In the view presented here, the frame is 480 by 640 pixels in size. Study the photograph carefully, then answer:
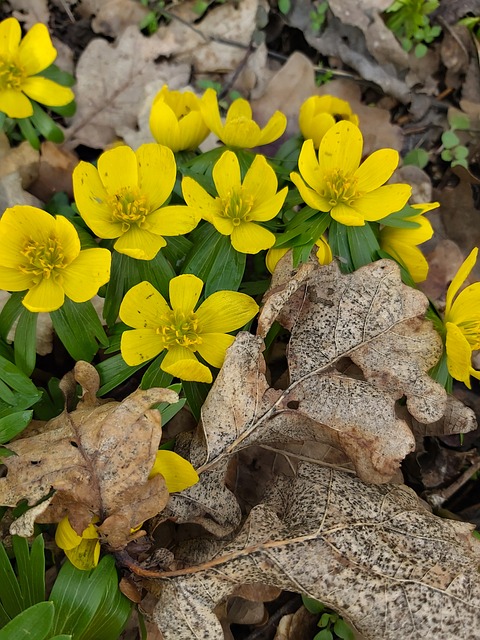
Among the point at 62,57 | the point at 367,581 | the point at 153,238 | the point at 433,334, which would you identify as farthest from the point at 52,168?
the point at 367,581

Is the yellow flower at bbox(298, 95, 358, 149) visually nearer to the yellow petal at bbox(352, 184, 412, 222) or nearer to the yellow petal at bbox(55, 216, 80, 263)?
the yellow petal at bbox(352, 184, 412, 222)

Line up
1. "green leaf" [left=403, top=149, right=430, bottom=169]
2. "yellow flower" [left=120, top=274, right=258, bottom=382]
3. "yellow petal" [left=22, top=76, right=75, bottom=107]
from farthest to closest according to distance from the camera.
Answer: "green leaf" [left=403, top=149, right=430, bottom=169]
"yellow petal" [left=22, top=76, right=75, bottom=107]
"yellow flower" [left=120, top=274, right=258, bottom=382]

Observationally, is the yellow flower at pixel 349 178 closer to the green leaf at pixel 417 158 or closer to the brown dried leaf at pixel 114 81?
the green leaf at pixel 417 158

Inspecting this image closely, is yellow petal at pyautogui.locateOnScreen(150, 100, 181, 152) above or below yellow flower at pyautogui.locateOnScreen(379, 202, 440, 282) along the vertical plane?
above

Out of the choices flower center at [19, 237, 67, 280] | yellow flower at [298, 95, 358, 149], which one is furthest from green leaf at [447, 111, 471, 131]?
flower center at [19, 237, 67, 280]

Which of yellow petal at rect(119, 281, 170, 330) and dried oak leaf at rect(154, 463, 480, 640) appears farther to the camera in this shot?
yellow petal at rect(119, 281, 170, 330)

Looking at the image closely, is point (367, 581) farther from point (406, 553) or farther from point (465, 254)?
point (465, 254)
